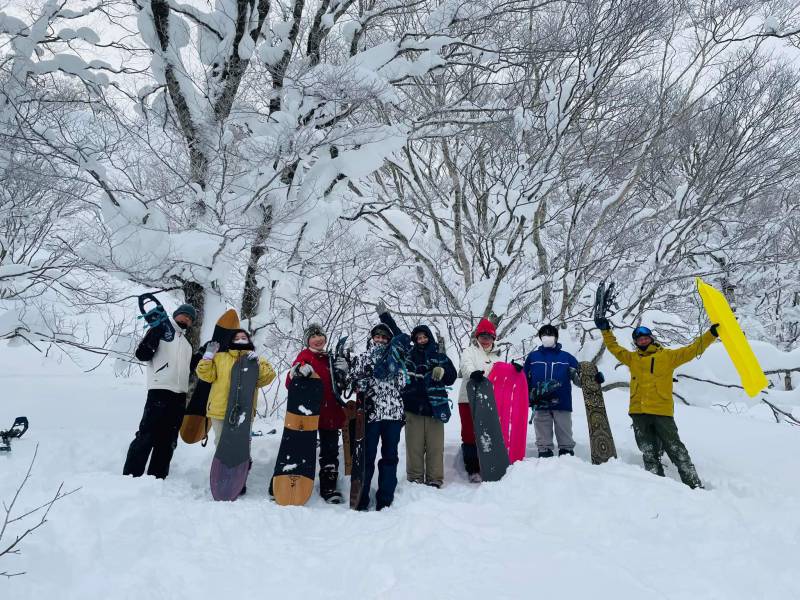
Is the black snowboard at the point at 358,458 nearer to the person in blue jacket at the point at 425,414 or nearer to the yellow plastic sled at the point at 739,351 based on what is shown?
the person in blue jacket at the point at 425,414

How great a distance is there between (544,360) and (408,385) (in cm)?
160

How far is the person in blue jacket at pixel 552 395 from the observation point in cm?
529

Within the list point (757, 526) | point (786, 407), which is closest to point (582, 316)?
point (786, 407)

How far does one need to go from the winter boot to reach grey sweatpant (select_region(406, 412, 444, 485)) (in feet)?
2.24

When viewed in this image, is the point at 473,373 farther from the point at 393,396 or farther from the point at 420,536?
the point at 420,536

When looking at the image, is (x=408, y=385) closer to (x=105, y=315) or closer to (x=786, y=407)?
(x=105, y=315)

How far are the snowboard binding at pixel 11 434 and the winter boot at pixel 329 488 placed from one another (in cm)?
264

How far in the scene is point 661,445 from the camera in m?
4.99

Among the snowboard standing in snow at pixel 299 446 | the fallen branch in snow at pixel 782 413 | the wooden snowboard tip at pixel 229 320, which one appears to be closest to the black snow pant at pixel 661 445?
the fallen branch in snow at pixel 782 413

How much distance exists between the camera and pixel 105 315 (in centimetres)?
712

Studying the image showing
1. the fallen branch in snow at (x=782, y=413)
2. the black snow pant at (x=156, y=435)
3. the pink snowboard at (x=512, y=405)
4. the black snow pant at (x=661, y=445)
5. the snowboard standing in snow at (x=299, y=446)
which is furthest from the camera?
the fallen branch in snow at (x=782, y=413)

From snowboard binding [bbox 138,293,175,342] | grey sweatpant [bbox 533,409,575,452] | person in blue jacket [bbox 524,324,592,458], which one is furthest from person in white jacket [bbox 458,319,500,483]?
snowboard binding [bbox 138,293,175,342]

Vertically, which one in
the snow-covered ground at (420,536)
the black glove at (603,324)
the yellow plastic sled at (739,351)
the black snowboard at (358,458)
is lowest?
the snow-covered ground at (420,536)

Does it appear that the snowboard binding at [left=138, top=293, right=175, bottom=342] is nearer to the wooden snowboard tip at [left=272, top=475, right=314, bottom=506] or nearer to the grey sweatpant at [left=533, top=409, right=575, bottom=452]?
the wooden snowboard tip at [left=272, top=475, right=314, bottom=506]
